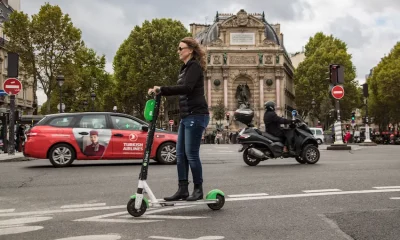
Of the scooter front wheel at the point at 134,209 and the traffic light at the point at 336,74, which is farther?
the traffic light at the point at 336,74

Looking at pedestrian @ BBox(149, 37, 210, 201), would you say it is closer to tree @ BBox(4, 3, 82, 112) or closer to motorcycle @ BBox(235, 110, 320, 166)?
motorcycle @ BBox(235, 110, 320, 166)

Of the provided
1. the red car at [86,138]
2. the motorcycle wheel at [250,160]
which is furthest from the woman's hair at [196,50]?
the red car at [86,138]

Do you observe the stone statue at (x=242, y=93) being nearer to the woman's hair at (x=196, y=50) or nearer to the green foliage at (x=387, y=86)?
the green foliage at (x=387, y=86)

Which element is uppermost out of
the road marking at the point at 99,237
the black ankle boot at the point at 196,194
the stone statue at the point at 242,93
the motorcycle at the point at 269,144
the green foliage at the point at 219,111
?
the stone statue at the point at 242,93

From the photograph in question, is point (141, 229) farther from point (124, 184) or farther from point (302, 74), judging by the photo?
point (302, 74)

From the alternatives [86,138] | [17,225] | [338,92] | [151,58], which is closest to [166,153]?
[86,138]

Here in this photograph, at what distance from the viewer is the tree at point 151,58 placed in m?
64.6

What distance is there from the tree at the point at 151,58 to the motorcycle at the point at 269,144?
1927 inches

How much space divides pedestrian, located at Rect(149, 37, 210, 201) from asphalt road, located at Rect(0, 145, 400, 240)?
34cm

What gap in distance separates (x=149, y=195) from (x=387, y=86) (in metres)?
64.3

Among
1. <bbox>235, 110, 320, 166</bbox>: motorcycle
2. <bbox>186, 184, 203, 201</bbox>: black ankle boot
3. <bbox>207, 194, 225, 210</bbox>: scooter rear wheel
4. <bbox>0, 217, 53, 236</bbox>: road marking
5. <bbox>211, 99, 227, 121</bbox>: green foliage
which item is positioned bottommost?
<bbox>0, 217, 53, 236</bbox>: road marking

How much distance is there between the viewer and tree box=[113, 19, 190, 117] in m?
64.6

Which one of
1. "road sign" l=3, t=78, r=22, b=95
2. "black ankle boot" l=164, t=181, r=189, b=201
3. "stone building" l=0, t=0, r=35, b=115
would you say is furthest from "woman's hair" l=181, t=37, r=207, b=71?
"stone building" l=0, t=0, r=35, b=115

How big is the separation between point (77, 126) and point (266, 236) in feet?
34.8
